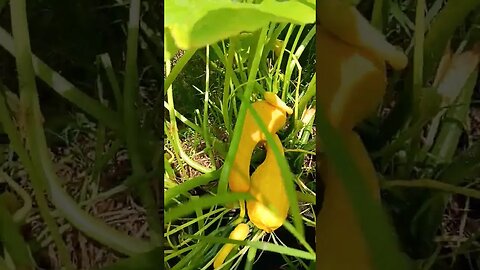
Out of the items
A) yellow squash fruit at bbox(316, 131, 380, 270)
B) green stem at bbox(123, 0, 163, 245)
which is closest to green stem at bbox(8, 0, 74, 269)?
green stem at bbox(123, 0, 163, 245)

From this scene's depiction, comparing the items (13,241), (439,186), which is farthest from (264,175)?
(13,241)

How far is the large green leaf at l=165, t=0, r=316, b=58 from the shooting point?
82cm

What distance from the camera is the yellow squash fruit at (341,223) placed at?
768 mm

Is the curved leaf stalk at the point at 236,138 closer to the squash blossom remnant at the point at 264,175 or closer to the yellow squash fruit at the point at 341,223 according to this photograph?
the squash blossom remnant at the point at 264,175

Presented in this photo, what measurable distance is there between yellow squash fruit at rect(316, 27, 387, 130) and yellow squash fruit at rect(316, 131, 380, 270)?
30 mm

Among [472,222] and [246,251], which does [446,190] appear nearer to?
[472,222]

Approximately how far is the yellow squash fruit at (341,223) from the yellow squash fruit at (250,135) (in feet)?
0.39

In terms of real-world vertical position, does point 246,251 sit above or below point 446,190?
below

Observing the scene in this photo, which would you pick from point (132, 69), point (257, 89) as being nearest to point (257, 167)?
point (257, 89)

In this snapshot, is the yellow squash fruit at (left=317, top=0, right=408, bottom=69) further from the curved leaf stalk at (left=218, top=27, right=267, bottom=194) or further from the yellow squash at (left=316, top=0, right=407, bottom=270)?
the curved leaf stalk at (left=218, top=27, right=267, bottom=194)

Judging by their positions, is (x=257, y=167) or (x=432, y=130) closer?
(x=432, y=130)

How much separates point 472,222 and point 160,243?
400mm

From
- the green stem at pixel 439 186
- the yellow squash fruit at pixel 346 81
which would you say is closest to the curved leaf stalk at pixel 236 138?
the yellow squash fruit at pixel 346 81

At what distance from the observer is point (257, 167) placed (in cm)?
90
